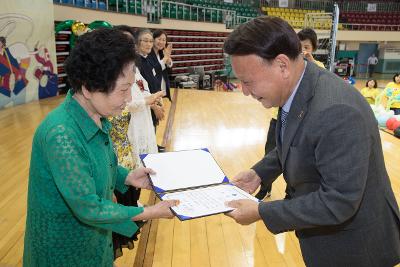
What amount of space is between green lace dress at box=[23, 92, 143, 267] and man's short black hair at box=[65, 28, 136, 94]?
94mm

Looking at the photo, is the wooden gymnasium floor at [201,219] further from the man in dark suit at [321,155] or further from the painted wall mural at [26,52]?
the man in dark suit at [321,155]

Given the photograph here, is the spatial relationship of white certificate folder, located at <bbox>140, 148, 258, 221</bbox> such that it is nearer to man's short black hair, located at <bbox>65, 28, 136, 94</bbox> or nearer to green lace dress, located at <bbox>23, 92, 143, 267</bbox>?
green lace dress, located at <bbox>23, 92, 143, 267</bbox>

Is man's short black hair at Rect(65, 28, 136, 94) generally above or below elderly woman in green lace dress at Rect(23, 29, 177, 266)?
above

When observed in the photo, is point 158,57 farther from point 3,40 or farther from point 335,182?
point 3,40

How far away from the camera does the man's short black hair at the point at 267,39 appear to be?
1029 mm

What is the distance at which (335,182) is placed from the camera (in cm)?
100

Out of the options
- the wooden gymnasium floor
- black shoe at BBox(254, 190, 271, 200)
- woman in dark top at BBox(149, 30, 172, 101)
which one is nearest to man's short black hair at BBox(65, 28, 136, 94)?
the wooden gymnasium floor

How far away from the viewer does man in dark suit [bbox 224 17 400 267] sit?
3.23 ft

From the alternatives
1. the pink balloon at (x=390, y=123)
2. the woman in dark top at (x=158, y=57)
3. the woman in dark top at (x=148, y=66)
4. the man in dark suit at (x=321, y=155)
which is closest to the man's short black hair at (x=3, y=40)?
the woman in dark top at (x=158, y=57)

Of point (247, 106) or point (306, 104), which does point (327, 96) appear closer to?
point (306, 104)

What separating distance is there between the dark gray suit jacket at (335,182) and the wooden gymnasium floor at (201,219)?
140 cm

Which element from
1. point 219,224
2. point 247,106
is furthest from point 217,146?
point 247,106

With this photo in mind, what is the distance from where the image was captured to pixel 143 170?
1.56 meters

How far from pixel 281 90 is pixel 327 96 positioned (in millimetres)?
158
